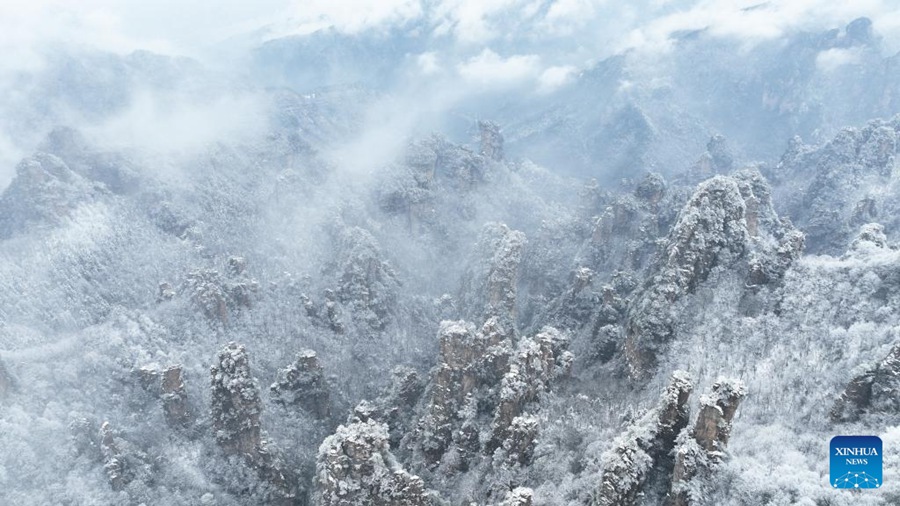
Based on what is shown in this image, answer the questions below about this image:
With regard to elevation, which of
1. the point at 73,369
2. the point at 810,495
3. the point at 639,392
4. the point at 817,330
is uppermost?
the point at 73,369

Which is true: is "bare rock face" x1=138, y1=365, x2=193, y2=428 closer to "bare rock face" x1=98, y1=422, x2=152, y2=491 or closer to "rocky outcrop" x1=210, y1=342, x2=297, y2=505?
"bare rock face" x1=98, y1=422, x2=152, y2=491

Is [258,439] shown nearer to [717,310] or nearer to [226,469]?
[226,469]

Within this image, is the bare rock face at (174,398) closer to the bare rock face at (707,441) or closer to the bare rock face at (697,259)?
the bare rock face at (697,259)

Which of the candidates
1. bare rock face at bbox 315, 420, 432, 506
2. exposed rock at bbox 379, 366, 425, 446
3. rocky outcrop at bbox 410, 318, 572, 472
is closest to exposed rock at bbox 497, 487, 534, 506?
rocky outcrop at bbox 410, 318, 572, 472

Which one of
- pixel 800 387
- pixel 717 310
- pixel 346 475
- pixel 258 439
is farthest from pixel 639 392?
pixel 258 439

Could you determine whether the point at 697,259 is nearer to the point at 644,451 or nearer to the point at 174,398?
the point at 644,451

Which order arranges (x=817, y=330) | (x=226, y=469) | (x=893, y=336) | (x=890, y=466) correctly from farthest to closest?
(x=226, y=469), (x=817, y=330), (x=893, y=336), (x=890, y=466)

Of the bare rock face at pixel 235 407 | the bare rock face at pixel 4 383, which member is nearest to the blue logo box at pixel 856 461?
the bare rock face at pixel 235 407

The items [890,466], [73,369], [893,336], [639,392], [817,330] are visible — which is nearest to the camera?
[890,466]
